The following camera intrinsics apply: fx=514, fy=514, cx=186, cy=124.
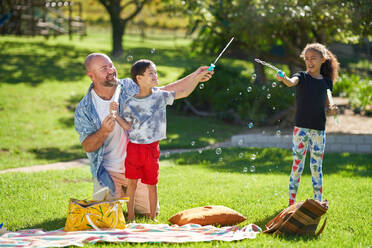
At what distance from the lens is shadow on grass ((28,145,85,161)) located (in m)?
8.91

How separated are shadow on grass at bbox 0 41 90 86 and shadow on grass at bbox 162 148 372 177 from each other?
305 inches

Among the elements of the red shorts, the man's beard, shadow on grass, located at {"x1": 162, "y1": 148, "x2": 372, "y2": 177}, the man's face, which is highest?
the man's face

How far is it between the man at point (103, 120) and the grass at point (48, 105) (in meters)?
0.59

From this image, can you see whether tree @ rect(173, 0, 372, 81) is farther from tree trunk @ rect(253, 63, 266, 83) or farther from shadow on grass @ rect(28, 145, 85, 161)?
shadow on grass @ rect(28, 145, 85, 161)

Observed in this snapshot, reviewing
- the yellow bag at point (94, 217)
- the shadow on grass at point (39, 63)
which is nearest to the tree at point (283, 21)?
the yellow bag at point (94, 217)

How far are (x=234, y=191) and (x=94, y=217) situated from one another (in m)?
2.09

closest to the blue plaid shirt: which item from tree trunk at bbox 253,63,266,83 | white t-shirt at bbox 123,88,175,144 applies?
white t-shirt at bbox 123,88,175,144

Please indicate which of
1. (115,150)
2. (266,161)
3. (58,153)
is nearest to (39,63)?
(58,153)

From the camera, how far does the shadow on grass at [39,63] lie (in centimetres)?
1498

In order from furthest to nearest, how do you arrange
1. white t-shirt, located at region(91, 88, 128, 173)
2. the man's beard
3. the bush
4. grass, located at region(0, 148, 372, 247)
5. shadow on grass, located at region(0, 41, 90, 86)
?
1. shadow on grass, located at region(0, 41, 90, 86)
2. the bush
3. white t-shirt, located at region(91, 88, 128, 173)
4. the man's beard
5. grass, located at region(0, 148, 372, 247)

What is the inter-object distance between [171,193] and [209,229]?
1.61 metres

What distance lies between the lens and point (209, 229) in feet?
14.7

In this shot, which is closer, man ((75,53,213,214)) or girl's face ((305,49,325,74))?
man ((75,53,213,214))

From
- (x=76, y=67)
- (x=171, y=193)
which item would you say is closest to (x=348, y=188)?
(x=171, y=193)
